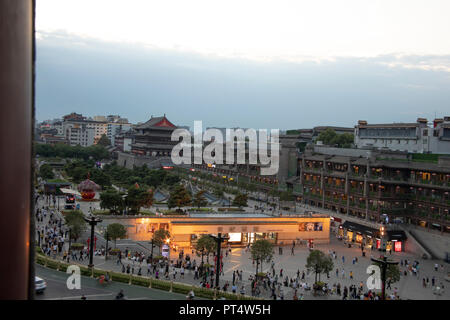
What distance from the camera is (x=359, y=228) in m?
51.2

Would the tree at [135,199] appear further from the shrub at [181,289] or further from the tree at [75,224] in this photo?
the shrub at [181,289]

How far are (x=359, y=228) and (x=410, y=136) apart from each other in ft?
82.8

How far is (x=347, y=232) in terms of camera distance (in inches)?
2106

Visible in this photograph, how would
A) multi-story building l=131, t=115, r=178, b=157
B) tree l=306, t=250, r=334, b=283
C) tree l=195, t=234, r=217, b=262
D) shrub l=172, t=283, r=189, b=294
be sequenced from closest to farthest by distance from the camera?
shrub l=172, t=283, r=189, b=294 → tree l=306, t=250, r=334, b=283 → tree l=195, t=234, r=217, b=262 → multi-story building l=131, t=115, r=178, b=157

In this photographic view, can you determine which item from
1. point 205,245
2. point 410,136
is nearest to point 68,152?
point 410,136

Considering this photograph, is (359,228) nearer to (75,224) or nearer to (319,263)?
(319,263)

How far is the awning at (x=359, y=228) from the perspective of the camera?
49156 millimetres

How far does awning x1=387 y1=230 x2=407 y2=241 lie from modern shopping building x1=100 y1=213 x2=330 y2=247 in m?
6.72

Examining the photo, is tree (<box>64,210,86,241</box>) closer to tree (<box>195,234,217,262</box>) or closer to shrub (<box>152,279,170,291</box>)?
tree (<box>195,234,217,262</box>)

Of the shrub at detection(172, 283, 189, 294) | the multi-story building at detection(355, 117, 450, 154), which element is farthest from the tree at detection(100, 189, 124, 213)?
the multi-story building at detection(355, 117, 450, 154)

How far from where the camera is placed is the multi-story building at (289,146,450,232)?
4806 centimetres

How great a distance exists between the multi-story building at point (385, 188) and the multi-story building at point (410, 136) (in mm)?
9154

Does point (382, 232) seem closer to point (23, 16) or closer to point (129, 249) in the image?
point (129, 249)
